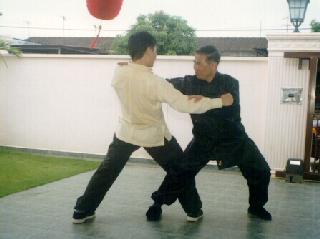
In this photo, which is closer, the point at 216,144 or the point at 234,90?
the point at 234,90

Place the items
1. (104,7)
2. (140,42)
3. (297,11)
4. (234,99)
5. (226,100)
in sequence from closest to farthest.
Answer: (104,7)
(226,100)
(140,42)
(234,99)
(297,11)

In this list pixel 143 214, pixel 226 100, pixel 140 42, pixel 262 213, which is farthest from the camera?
pixel 143 214

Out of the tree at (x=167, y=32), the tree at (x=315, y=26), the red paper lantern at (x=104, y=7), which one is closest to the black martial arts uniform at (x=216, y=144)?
the red paper lantern at (x=104, y=7)

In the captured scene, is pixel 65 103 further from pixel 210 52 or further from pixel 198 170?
pixel 210 52

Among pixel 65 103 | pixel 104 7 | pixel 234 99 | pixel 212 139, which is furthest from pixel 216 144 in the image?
pixel 65 103

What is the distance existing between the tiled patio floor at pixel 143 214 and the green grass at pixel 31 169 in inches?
11.3

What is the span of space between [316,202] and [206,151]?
2.15 meters

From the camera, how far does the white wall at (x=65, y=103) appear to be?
8500 mm

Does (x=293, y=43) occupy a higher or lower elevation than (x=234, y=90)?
higher

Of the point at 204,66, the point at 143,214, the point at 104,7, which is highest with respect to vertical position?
the point at 104,7

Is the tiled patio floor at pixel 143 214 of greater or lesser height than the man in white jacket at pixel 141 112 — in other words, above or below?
below

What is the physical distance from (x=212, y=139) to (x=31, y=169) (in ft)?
13.4

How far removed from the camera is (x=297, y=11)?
7.88 m

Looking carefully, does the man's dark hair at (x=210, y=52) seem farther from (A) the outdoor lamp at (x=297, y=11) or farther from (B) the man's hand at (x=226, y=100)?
(A) the outdoor lamp at (x=297, y=11)
